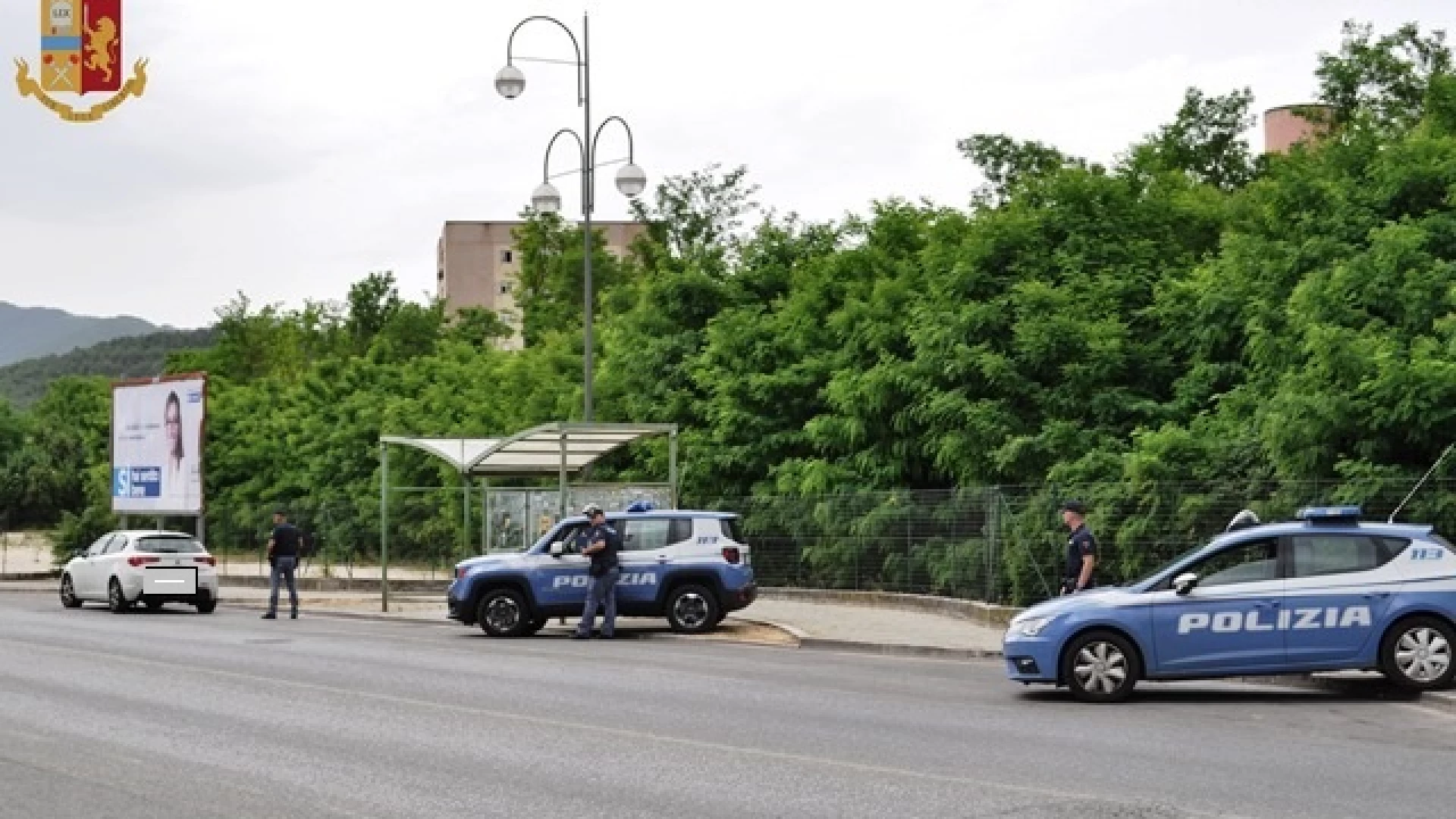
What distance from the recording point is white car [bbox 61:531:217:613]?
3588 cm

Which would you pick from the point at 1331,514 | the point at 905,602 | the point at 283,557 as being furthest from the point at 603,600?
the point at 1331,514

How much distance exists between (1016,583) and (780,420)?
1203 cm

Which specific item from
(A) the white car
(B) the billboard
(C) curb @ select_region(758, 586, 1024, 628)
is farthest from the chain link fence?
(B) the billboard

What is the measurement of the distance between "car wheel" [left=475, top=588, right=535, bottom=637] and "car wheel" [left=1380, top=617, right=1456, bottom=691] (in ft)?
44.0

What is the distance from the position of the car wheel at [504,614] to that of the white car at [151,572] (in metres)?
10.3

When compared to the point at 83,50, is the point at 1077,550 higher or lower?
lower

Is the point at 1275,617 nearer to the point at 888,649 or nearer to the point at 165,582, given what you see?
the point at 888,649

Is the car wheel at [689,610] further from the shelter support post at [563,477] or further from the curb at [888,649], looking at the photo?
the shelter support post at [563,477]

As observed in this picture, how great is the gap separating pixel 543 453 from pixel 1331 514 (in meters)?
19.3

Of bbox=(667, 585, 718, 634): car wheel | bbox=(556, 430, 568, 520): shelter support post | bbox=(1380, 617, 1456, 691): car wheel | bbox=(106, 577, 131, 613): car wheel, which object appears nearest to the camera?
bbox=(1380, 617, 1456, 691): car wheel

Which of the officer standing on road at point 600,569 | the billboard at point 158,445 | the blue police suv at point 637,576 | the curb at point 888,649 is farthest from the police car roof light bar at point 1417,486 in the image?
the billboard at point 158,445

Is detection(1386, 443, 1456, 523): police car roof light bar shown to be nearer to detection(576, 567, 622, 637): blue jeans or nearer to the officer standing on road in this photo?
the officer standing on road

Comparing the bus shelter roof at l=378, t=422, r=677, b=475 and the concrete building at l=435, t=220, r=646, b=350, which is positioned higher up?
the concrete building at l=435, t=220, r=646, b=350

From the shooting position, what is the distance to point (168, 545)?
3631 centimetres
